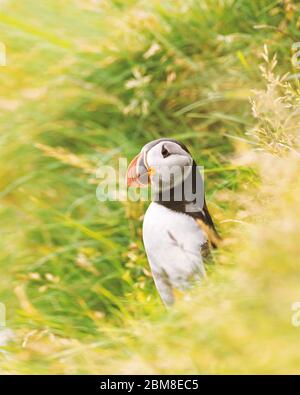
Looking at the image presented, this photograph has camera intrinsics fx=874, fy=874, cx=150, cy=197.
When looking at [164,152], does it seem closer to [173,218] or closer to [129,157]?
[173,218]

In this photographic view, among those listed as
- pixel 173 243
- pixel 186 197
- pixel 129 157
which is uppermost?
pixel 129 157

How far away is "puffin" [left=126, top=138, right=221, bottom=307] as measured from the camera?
237 centimetres

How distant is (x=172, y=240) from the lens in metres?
2.37

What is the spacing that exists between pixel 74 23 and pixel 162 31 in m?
0.62

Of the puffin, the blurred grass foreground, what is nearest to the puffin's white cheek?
the puffin

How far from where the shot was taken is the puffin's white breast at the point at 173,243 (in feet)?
7.77

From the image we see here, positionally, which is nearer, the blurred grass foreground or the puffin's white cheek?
the blurred grass foreground

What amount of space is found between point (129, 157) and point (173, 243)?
121 centimetres

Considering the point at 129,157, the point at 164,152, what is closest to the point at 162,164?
the point at 164,152

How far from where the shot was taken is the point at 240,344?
6.52ft

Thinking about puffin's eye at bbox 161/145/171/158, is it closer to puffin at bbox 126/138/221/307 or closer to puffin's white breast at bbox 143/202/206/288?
puffin at bbox 126/138/221/307

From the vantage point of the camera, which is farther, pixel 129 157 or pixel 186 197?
pixel 129 157
